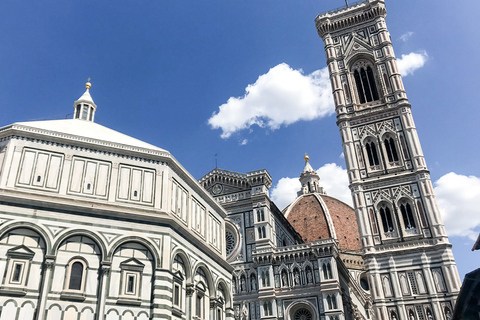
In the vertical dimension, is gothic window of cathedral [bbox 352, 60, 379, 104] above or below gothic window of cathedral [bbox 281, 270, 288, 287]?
above

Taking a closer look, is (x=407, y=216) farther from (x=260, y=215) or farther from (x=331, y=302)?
(x=260, y=215)

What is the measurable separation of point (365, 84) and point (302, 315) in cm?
2793

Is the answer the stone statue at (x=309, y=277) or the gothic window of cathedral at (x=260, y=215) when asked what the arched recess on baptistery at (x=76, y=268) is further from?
the gothic window of cathedral at (x=260, y=215)

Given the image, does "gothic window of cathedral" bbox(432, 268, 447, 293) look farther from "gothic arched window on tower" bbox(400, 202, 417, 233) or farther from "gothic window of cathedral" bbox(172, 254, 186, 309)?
"gothic window of cathedral" bbox(172, 254, 186, 309)

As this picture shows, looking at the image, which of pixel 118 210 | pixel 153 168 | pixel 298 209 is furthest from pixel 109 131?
pixel 298 209

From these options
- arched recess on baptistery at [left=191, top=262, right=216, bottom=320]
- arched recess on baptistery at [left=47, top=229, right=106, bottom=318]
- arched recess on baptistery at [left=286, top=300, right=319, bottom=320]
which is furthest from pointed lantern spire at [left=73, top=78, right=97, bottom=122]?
arched recess on baptistery at [left=286, top=300, right=319, bottom=320]

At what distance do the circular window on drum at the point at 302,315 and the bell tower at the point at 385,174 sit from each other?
6.13 meters

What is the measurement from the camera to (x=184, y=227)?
2025 centimetres

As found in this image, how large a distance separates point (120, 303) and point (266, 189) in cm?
3038

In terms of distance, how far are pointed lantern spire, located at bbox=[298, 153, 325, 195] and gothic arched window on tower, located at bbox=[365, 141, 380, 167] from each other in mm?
58073

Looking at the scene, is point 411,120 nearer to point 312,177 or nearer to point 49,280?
point 49,280

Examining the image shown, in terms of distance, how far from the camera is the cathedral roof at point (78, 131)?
19.0 m

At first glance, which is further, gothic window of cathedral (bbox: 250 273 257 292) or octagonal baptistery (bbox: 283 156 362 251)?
octagonal baptistery (bbox: 283 156 362 251)

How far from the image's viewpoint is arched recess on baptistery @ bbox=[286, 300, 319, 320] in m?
39.0
